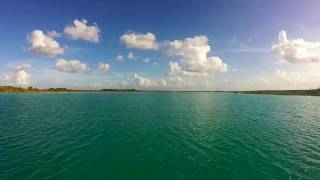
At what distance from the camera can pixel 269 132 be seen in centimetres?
4284

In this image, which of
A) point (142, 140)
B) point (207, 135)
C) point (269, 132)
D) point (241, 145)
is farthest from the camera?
point (269, 132)

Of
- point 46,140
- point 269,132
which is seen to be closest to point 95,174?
point 46,140

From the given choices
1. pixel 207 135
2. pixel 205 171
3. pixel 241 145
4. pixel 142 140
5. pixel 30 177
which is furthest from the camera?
pixel 207 135

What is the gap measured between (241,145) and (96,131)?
94.8 feet

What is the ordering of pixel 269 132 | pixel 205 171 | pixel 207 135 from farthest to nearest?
pixel 269 132 → pixel 207 135 → pixel 205 171

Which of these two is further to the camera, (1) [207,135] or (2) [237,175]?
(1) [207,135]

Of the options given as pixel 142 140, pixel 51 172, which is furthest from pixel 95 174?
pixel 142 140

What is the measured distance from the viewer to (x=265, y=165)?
2511 centimetres

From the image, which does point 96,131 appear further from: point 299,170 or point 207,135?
point 299,170

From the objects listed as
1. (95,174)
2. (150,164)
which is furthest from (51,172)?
(150,164)

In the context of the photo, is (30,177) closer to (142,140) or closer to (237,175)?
(142,140)

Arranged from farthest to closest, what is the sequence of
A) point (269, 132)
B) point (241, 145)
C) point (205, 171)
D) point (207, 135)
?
point (269, 132), point (207, 135), point (241, 145), point (205, 171)

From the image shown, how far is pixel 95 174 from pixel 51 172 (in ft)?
15.9

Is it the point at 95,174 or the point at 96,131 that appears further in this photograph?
the point at 96,131
